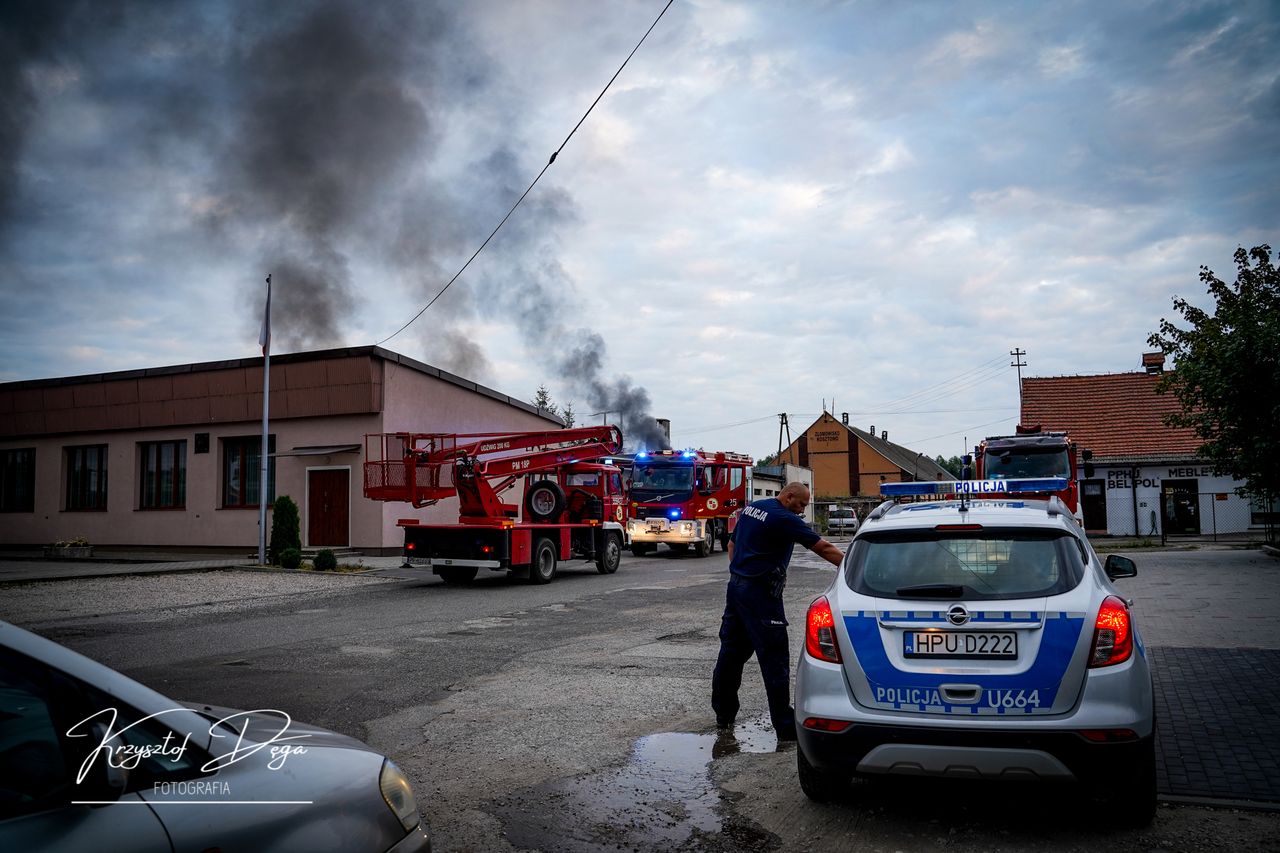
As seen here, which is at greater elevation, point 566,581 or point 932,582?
point 932,582

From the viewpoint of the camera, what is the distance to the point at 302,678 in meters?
8.18

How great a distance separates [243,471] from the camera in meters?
28.1

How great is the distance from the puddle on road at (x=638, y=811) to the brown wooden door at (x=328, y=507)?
860 inches

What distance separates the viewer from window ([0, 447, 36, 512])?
32375 mm

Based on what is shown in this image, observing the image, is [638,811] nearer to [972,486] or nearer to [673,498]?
[972,486]

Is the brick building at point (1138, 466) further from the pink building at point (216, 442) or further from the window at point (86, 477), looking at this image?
the window at point (86, 477)

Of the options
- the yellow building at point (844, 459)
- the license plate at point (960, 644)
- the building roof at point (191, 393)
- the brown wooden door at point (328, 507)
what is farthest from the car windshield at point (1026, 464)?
the yellow building at point (844, 459)

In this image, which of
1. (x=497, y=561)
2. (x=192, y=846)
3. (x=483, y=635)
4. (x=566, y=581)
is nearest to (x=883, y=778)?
(x=192, y=846)

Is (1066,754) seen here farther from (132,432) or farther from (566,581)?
(132,432)

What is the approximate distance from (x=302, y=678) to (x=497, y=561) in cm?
908

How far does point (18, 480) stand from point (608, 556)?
78.4ft

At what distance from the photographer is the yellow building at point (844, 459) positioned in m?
76.2

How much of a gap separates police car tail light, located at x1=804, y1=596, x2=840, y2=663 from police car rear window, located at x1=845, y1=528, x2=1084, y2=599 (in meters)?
0.20

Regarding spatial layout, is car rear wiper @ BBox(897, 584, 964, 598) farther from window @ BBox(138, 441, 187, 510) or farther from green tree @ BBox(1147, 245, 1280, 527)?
window @ BBox(138, 441, 187, 510)
